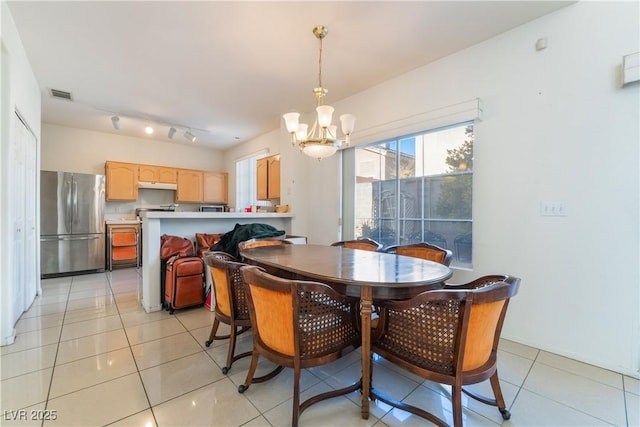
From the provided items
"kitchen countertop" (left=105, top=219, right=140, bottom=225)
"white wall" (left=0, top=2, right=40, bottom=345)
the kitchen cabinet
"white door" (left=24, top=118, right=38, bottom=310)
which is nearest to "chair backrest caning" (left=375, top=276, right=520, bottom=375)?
"white wall" (left=0, top=2, right=40, bottom=345)

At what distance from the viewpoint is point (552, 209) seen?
2355mm

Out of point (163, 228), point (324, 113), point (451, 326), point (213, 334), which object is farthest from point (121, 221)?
point (451, 326)

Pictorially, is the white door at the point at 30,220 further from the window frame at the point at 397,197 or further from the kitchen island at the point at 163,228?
the window frame at the point at 397,197

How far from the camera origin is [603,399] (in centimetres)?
177

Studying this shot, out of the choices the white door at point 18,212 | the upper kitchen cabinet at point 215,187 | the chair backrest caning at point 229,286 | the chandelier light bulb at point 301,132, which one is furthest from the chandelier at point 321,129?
the upper kitchen cabinet at point 215,187

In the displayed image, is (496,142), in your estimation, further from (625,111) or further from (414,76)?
(414,76)

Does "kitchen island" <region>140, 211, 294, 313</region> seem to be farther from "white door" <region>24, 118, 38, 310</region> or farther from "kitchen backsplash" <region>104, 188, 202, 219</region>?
"kitchen backsplash" <region>104, 188, 202, 219</region>

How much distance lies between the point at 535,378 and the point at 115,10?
4353mm

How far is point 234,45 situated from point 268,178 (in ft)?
9.19

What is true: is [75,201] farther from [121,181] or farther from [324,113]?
[324,113]

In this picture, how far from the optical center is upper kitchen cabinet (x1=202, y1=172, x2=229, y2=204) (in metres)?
6.88

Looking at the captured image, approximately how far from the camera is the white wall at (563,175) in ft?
6.75

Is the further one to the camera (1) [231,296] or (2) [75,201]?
(2) [75,201]

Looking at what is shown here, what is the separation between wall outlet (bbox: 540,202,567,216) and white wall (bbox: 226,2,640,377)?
4 centimetres
